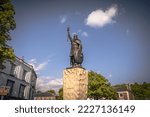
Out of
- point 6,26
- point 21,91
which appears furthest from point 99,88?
point 6,26

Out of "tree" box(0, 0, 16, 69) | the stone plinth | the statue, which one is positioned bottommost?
the stone plinth

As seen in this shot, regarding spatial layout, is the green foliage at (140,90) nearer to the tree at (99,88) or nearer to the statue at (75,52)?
the tree at (99,88)

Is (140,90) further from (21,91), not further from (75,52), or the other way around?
(75,52)

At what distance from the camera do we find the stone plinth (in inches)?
316

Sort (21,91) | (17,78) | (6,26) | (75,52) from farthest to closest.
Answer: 1. (21,91)
2. (17,78)
3. (6,26)
4. (75,52)

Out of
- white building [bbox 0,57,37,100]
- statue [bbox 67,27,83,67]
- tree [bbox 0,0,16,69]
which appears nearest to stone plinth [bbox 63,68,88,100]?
statue [bbox 67,27,83,67]

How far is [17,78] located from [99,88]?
1634 cm

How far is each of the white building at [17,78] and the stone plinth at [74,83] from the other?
21.3 meters

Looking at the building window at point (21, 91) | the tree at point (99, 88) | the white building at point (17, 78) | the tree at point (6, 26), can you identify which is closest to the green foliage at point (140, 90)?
the tree at point (99, 88)

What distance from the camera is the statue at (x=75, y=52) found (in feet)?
29.5

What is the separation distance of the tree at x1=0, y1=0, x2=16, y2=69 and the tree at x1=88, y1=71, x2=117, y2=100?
72.3ft

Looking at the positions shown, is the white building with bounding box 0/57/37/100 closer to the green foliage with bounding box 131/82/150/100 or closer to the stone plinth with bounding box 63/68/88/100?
the stone plinth with bounding box 63/68/88/100

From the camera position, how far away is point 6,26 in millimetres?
13328

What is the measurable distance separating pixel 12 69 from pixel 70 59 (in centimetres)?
2502
